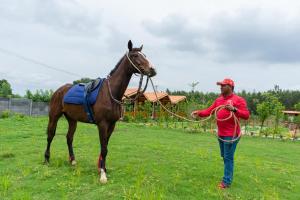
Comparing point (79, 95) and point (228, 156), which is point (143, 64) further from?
point (228, 156)

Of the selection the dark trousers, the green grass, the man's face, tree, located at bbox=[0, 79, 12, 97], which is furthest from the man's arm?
tree, located at bbox=[0, 79, 12, 97]

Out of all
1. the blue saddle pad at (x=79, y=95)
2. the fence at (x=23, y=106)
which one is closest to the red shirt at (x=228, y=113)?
the blue saddle pad at (x=79, y=95)

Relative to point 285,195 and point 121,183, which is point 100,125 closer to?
point 121,183

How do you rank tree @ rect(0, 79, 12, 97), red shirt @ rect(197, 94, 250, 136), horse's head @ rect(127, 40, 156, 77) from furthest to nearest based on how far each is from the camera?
tree @ rect(0, 79, 12, 97), horse's head @ rect(127, 40, 156, 77), red shirt @ rect(197, 94, 250, 136)

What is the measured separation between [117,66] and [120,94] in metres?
0.60

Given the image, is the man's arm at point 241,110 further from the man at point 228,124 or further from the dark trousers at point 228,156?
the dark trousers at point 228,156

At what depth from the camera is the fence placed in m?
27.7

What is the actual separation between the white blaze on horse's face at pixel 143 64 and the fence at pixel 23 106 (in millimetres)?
24076

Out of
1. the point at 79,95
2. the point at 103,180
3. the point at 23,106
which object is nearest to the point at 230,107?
the point at 103,180

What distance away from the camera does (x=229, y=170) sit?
5.77 m

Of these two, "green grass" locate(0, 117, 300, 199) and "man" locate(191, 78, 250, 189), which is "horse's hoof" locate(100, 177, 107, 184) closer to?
"green grass" locate(0, 117, 300, 199)

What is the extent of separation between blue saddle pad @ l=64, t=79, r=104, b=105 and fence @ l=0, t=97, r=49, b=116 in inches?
890

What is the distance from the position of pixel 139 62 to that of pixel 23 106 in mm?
25464

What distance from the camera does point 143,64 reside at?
6105 mm
